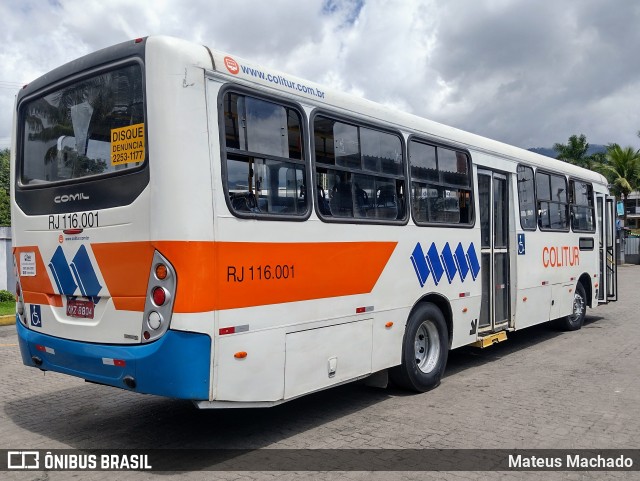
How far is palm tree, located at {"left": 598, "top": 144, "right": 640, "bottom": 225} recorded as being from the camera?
36781 mm

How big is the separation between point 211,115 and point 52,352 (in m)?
2.53

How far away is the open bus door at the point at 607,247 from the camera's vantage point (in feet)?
41.0

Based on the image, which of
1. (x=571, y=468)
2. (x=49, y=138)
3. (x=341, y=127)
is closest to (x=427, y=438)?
(x=571, y=468)

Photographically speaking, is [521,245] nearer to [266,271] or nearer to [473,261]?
[473,261]

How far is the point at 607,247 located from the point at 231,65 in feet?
34.6

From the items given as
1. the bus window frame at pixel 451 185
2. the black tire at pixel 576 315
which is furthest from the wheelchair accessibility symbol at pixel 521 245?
the black tire at pixel 576 315

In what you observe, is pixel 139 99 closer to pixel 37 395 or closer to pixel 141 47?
pixel 141 47

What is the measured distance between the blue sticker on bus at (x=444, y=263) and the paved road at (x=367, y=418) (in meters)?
1.34

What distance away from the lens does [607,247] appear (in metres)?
12.8

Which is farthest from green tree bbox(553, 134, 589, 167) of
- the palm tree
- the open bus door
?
the open bus door

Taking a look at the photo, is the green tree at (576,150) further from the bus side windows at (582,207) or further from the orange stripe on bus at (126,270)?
the orange stripe on bus at (126,270)

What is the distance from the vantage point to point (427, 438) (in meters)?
5.41

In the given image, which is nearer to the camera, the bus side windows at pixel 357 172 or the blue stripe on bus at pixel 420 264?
the bus side windows at pixel 357 172

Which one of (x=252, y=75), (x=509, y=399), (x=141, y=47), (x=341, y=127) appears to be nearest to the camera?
(x=141, y=47)
